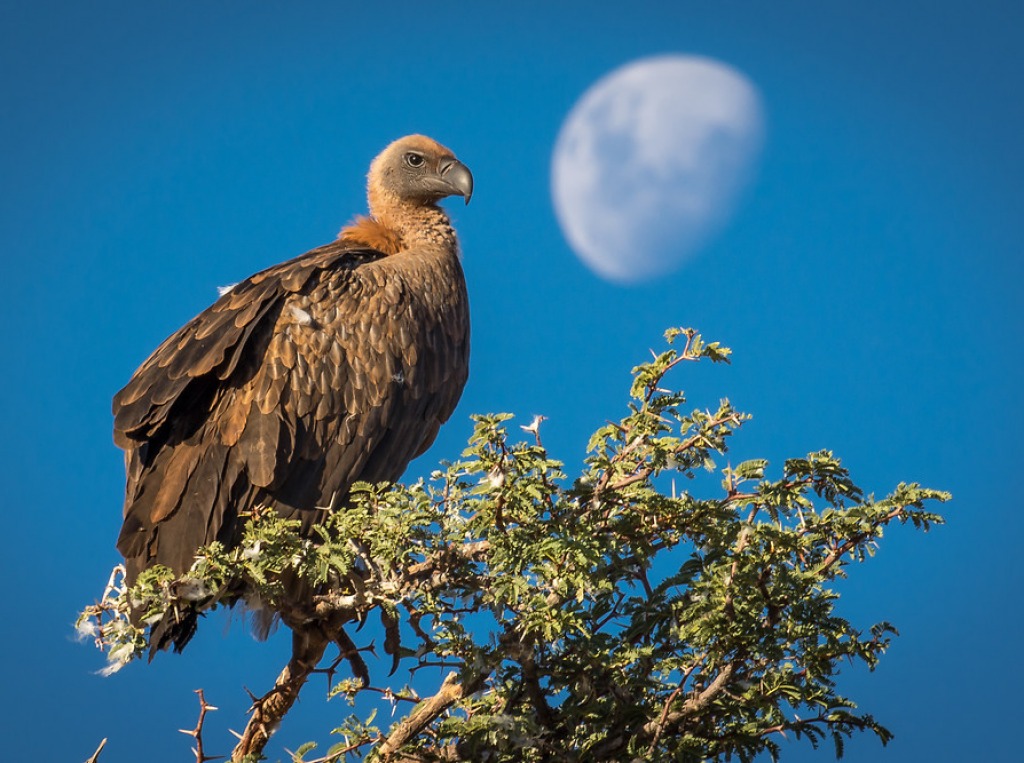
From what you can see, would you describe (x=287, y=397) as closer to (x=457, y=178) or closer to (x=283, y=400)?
(x=283, y=400)

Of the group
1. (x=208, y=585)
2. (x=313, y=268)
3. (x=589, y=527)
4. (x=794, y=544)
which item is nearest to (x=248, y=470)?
(x=313, y=268)

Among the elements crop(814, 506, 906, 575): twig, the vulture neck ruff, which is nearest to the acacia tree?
crop(814, 506, 906, 575): twig

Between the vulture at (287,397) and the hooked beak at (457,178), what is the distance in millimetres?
850

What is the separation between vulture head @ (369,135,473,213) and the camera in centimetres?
777

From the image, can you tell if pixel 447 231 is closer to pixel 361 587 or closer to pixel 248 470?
pixel 248 470

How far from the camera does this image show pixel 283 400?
19.6 feet

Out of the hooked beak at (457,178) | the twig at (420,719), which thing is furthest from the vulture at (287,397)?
the twig at (420,719)

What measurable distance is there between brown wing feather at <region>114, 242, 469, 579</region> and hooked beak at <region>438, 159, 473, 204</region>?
1.09m

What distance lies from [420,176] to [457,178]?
250 mm

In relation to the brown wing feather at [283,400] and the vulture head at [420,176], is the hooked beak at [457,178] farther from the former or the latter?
the brown wing feather at [283,400]

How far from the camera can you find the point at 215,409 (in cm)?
587

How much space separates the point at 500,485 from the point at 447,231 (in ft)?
13.4

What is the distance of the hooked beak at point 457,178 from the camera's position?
7730mm

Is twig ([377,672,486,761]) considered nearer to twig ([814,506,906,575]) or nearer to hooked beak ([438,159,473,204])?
twig ([814,506,906,575])
